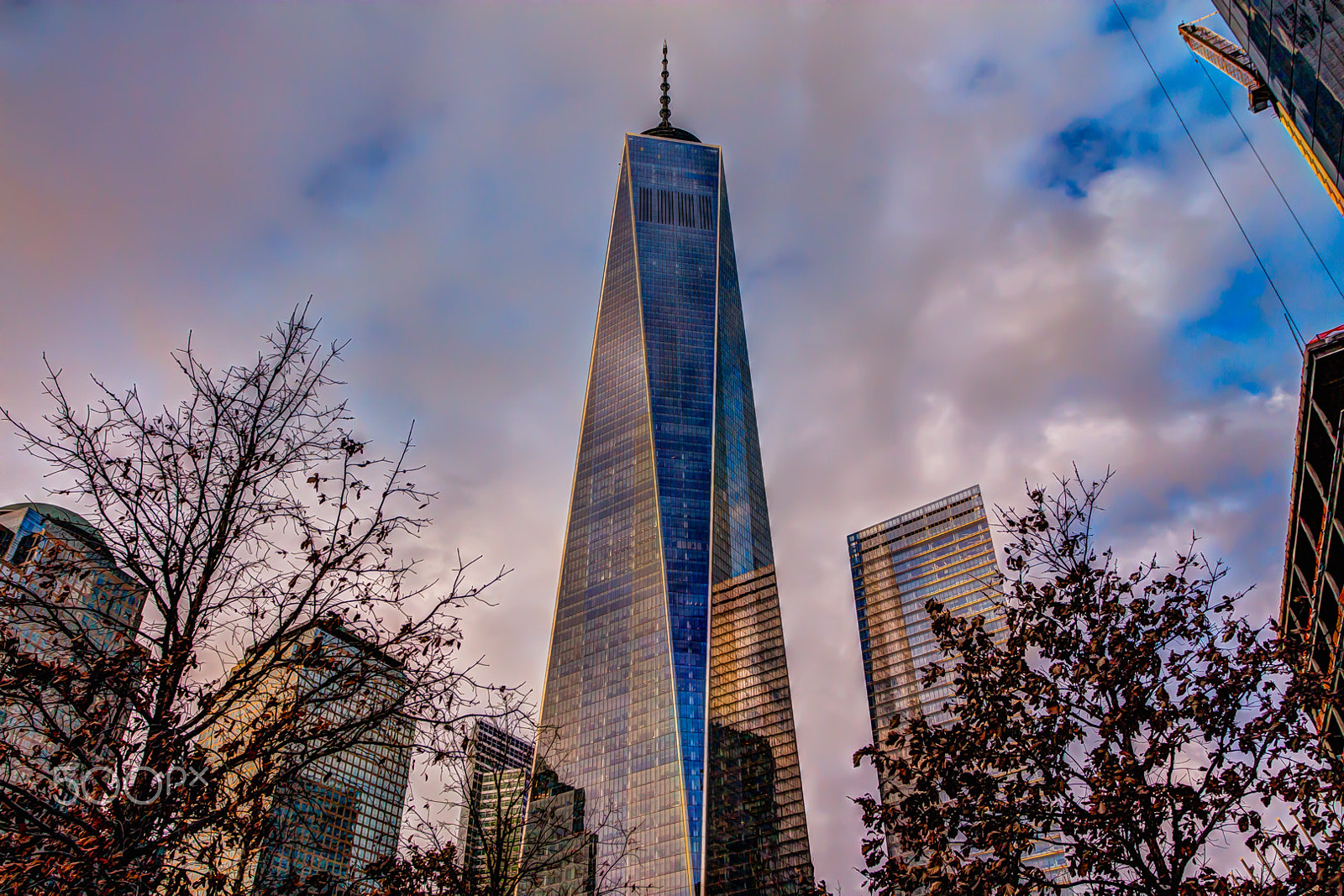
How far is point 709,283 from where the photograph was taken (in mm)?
171375

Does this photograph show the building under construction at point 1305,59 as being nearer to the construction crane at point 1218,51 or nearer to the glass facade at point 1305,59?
the glass facade at point 1305,59

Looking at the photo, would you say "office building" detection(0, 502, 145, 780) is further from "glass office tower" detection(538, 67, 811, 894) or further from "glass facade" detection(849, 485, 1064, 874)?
"glass facade" detection(849, 485, 1064, 874)

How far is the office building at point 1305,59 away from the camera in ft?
82.6

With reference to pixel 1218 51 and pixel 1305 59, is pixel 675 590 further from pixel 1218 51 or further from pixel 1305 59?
pixel 1305 59

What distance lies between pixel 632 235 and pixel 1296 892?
16989cm

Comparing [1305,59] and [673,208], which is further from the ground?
[673,208]

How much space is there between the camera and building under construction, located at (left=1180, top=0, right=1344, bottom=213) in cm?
2517

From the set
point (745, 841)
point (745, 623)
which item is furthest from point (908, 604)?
point (745, 841)

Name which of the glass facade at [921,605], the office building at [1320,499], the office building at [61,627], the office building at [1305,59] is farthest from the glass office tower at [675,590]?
the office building at [61,627]

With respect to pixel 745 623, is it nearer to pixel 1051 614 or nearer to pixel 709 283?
pixel 709 283

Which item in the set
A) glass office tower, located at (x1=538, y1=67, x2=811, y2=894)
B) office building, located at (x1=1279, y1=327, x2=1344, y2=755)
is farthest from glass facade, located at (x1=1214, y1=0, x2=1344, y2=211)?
glass office tower, located at (x1=538, y1=67, x2=811, y2=894)

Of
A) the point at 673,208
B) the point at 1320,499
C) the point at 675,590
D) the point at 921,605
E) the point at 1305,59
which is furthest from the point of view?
the point at 921,605
